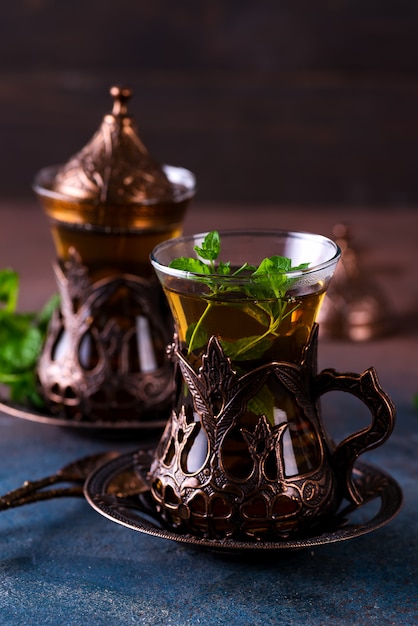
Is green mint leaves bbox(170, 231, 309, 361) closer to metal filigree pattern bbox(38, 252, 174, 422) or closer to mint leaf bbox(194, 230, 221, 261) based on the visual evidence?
mint leaf bbox(194, 230, 221, 261)

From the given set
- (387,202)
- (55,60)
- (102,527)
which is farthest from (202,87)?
(102,527)

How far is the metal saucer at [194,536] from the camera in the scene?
0.80 meters

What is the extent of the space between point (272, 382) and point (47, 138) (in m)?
2.20

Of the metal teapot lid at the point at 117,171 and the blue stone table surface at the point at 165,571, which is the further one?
the metal teapot lid at the point at 117,171

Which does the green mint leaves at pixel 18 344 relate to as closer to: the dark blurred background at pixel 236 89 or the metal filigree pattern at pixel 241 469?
the metal filigree pattern at pixel 241 469

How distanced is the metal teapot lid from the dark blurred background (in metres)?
1.75

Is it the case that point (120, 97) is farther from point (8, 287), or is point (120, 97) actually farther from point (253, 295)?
point (253, 295)

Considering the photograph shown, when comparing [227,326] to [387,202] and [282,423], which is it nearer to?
[282,423]

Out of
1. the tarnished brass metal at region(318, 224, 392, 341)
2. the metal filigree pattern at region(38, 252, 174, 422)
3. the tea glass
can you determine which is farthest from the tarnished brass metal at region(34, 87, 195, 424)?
the tarnished brass metal at region(318, 224, 392, 341)

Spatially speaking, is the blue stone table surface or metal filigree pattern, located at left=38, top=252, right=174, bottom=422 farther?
metal filigree pattern, located at left=38, top=252, right=174, bottom=422

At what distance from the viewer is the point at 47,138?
2906mm

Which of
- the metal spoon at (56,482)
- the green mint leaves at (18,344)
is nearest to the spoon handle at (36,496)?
the metal spoon at (56,482)

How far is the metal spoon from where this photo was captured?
927mm

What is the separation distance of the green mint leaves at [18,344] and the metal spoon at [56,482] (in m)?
0.18
